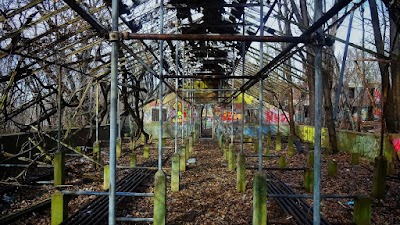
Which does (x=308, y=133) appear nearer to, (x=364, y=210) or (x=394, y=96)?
(x=394, y=96)

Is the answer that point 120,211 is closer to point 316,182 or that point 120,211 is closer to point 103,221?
point 103,221

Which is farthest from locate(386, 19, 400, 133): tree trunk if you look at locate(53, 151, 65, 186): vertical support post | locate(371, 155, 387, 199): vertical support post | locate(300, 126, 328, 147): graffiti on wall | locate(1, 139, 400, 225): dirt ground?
locate(53, 151, 65, 186): vertical support post

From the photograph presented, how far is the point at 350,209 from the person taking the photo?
250 inches

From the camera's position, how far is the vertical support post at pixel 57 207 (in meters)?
5.25

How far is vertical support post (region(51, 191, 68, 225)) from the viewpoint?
525cm

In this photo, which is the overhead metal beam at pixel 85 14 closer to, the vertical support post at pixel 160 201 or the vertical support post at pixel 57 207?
the vertical support post at pixel 160 201

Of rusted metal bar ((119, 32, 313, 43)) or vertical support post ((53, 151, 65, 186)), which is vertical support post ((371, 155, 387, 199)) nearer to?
rusted metal bar ((119, 32, 313, 43))

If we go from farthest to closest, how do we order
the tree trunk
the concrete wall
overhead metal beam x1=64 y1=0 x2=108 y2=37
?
Answer: the concrete wall
the tree trunk
overhead metal beam x1=64 y1=0 x2=108 y2=37

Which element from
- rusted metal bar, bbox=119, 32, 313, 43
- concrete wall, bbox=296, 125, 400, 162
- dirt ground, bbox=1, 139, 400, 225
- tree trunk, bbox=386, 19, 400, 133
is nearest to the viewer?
rusted metal bar, bbox=119, 32, 313, 43


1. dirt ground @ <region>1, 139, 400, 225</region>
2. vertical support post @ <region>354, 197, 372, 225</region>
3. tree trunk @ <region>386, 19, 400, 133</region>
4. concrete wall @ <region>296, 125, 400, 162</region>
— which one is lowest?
dirt ground @ <region>1, 139, 400, 225</region>

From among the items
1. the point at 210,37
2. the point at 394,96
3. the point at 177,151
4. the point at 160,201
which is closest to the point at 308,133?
the point at 394,96

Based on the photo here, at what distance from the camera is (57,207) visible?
5.29 m

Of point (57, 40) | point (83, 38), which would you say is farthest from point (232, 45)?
point (57, 40)

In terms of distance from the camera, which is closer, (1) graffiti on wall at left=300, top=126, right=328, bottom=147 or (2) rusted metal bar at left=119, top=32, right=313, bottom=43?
(2) rusted metal bar at left=119, top=32, right=313, bottom=43
